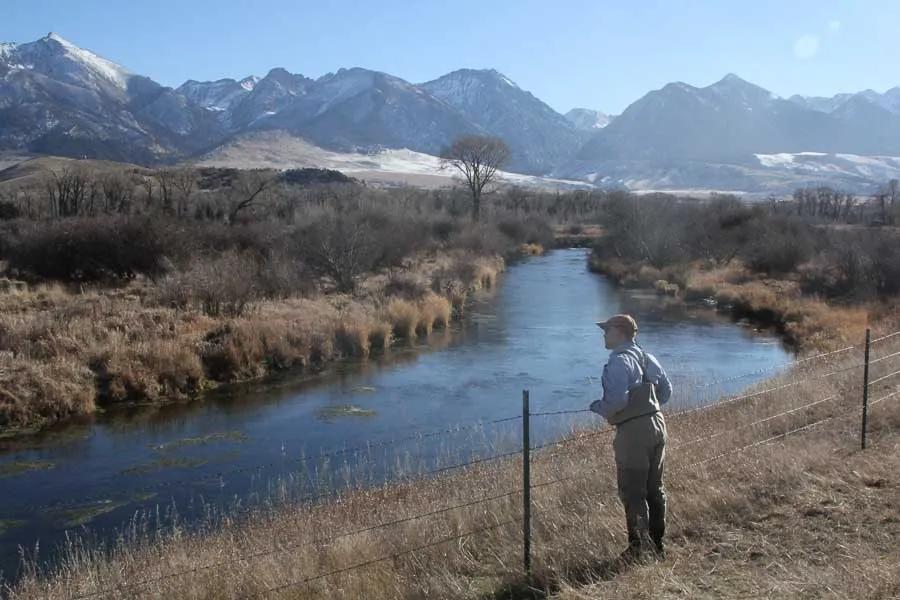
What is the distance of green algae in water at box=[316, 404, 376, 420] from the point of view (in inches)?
651

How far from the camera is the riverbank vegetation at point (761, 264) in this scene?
26.6 meters

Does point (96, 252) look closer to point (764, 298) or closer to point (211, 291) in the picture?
point (211, 291)

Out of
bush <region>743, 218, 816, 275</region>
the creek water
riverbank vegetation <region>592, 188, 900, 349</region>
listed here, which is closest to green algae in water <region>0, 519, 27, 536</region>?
the creek water

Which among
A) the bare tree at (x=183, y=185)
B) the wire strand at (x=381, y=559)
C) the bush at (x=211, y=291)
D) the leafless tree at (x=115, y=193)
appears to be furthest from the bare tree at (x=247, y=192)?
the wire strand at (x=381, y=559)

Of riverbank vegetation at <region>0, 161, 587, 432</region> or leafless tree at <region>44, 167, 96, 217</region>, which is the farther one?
leafless tree at <region>44, 167, 96, 217</region>

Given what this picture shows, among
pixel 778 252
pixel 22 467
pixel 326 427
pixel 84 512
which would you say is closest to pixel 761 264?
pixel 778 252

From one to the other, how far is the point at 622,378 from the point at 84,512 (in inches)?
351

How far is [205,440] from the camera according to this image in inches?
588

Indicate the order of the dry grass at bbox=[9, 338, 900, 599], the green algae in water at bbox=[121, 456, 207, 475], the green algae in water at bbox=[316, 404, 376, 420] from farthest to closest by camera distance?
the green algae in water at bbox=[316, 404, 376, 420]
the green algae in water at bbox=[121, 456, 207, 475]
the dry grass at bbox=[9, 338, 900, 599]

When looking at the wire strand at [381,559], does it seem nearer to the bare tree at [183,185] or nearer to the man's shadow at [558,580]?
the man's shadow at [558,580]

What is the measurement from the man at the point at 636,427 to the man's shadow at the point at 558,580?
0.44 ft

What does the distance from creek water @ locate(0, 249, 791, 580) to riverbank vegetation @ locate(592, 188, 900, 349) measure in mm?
2274

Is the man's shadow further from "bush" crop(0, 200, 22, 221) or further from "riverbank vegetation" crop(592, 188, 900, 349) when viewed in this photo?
"bush" crop(0, 200, 22, 221)

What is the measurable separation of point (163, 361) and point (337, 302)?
27.8ft
